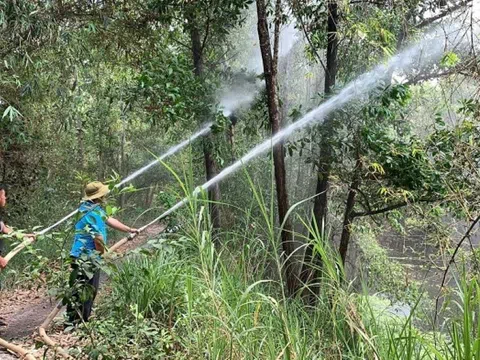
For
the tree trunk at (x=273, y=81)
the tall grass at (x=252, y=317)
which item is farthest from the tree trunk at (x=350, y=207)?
the tall grass at (x=252, y=317)

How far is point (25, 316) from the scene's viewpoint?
4852 mm

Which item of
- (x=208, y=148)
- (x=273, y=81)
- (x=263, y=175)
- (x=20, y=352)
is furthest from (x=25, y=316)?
(x=263, y=175)

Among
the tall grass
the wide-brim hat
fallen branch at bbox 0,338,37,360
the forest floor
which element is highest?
the wide-brim hat

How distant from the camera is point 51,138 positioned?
8.10 metres

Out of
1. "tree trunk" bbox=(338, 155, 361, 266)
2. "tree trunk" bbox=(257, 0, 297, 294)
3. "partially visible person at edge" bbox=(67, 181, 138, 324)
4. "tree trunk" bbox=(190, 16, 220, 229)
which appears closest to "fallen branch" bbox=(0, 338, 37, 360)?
"partially visible person at edge" bbox=(67, 181, 138, 324)

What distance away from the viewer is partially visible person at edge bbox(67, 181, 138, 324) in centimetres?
239

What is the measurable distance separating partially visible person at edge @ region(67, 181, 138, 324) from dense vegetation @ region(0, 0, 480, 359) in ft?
0.38

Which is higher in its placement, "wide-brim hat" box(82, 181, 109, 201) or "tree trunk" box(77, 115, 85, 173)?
"wide-brim hat" box(82, 181, 109, 201)

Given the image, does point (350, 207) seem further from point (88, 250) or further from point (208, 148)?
point (88, 250)

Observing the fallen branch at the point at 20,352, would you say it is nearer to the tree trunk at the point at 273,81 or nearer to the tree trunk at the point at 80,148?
the tree trunk at the point at 273,81

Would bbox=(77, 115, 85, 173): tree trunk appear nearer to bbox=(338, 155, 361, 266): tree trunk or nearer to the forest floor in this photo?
the forest floor

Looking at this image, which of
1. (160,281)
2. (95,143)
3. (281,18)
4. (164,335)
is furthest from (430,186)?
(95,143)

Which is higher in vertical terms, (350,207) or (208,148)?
(208,148)

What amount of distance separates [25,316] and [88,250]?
2.64 m
